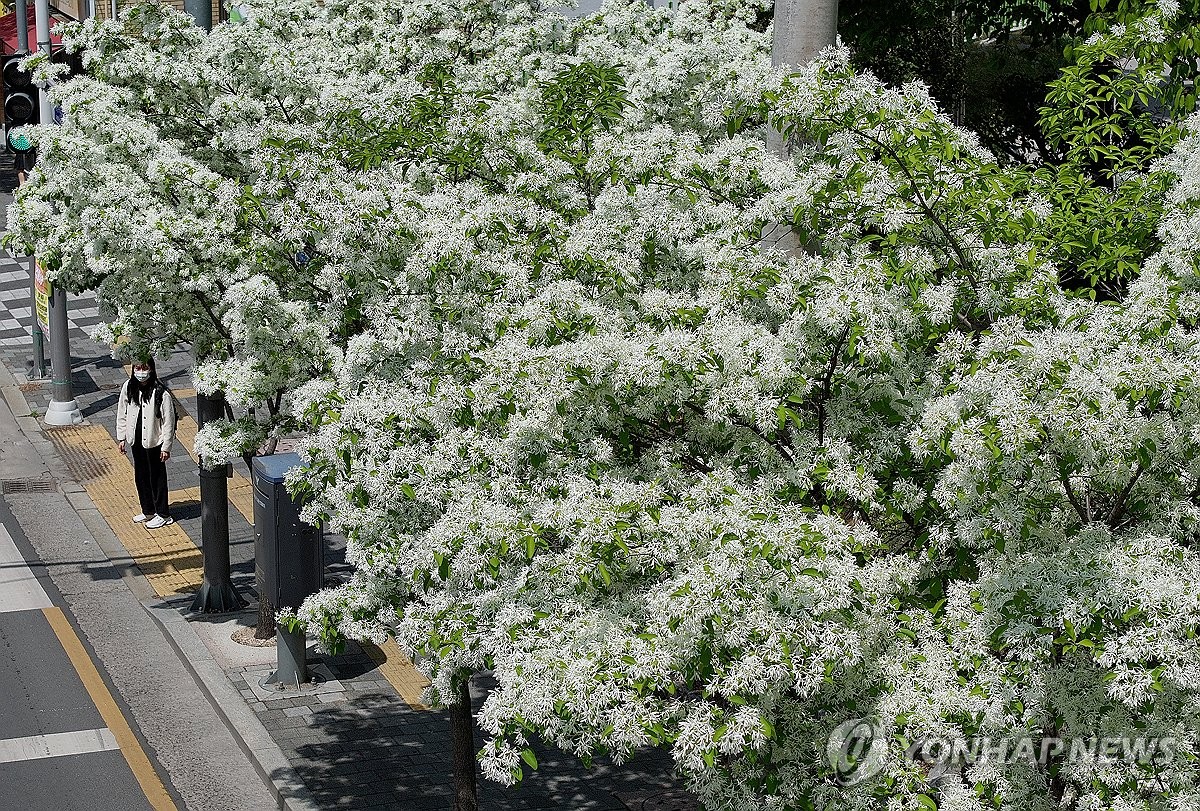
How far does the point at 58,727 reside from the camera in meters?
12.2

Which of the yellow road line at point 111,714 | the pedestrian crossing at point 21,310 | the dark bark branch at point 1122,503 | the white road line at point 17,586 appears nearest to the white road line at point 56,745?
the yellow road line at point 111,714

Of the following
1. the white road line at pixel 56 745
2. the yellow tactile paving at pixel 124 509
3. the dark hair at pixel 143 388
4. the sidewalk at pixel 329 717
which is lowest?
the white road line at pixel 56 745

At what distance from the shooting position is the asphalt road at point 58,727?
11203 mm

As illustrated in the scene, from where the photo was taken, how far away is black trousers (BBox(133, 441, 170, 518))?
16344mm

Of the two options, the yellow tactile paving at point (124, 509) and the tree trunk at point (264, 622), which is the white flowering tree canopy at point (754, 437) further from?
the yellow tactile paving at point (124, 509)

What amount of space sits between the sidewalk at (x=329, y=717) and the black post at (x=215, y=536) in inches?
5.7

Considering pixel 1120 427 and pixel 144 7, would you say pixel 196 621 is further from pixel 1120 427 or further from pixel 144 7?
pixel 1120 427

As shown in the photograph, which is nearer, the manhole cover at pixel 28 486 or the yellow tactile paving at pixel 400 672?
the yellow tactile paving at pixel 400 672

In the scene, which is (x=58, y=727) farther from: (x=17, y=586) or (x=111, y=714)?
(x=17, y=586)

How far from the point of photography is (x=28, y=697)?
41.6ft

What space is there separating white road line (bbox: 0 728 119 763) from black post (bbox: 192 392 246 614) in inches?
93.3

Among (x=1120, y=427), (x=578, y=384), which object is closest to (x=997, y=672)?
(x=1120, y=427)

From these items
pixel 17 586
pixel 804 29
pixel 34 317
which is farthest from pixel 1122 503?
pixel 34 317

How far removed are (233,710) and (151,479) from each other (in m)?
4.88
